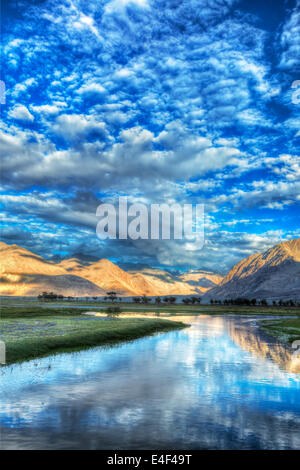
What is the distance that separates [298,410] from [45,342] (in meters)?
27.6

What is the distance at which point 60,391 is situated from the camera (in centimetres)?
2234

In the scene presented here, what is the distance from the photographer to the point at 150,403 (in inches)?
797

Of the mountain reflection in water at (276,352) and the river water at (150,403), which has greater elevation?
the mountain reflection in water at (276,352)

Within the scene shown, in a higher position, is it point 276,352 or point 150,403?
point 276,352

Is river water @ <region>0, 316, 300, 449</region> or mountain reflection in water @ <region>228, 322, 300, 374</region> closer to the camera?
river water @ <region>0, 316, 300, 449</region>

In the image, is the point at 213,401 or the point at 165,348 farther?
the point at 165,348

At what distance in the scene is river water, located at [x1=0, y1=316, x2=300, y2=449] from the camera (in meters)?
15.0

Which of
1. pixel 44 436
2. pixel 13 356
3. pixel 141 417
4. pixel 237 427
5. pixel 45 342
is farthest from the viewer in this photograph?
pixel 45 342

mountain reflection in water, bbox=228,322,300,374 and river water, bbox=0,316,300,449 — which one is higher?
mountain reflection in water, bbox=228,322,300,374

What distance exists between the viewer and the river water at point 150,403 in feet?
49.1

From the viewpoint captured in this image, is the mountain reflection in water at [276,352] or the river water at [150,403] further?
the mountain reflection in water at [276,352]
